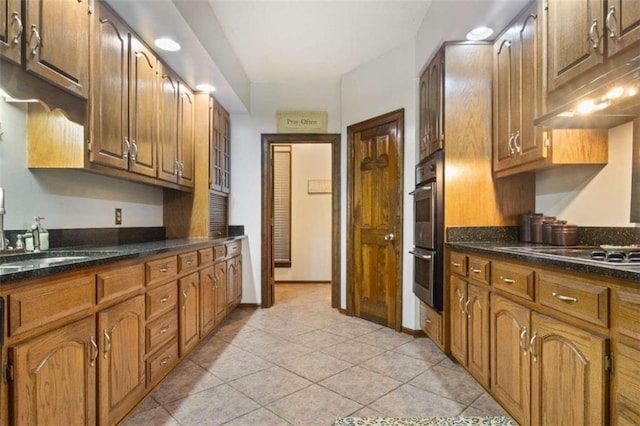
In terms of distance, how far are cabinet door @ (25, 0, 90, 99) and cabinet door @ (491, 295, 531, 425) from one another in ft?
7.93

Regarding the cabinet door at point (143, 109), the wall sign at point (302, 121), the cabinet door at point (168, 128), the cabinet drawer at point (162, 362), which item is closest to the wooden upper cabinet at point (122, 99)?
the cabinet door at point (143, 109)

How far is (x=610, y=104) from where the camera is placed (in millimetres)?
1558

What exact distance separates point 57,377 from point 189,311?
1.31 meters

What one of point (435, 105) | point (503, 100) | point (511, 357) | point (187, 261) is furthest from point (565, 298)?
point (187, 261)

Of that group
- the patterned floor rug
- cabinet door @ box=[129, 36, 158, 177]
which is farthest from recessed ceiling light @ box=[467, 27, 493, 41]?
the patterned floor rug

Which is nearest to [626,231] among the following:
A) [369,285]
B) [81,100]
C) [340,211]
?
[369,285]

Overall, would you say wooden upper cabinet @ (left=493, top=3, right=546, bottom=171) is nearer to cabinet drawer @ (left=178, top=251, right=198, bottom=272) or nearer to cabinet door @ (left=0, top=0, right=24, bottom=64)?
cabinet drawer @ (left=178, top=251, right=198, bottom=272)

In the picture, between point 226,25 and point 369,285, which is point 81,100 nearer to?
point 226,25

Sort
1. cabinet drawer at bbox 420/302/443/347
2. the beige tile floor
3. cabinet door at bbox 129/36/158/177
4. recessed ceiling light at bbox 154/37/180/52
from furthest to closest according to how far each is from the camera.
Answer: cabinet drawer at bbox 420/302/443/347
recessed ceiling light at bbox 154/37/180/52
cabinet door at bbox 129/36/158/177
the beige tile floor

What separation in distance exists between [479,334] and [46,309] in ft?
6.97

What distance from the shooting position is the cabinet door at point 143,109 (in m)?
2.29

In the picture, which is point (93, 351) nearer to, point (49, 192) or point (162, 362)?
point (162, 362)

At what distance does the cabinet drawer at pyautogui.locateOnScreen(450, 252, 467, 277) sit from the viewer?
2.23m

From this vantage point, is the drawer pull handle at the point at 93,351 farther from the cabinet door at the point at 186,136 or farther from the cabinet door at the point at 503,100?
the cabinet door at the point at 503,100
